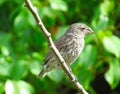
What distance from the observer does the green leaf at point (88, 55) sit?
4524mm

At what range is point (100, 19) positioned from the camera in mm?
4668

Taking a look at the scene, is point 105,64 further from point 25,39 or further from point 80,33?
point 80,33

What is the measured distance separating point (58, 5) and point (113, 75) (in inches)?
32.6

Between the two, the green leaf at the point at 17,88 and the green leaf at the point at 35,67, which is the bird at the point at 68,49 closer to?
the green leaf at the point at 17,88

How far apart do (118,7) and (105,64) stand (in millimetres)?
595

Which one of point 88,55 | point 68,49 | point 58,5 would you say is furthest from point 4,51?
point 68,49

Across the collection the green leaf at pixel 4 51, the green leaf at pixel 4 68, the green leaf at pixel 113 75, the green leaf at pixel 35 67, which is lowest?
the green leaf at pixel 113 75

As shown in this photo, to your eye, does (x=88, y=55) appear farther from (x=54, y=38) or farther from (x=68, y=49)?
(x=68, y=49)

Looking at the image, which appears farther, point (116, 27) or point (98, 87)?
point (98, 87)

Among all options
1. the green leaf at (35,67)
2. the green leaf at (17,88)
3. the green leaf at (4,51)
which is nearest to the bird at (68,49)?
the green leaf at (17,88)

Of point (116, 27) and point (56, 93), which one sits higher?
point (116, 27)

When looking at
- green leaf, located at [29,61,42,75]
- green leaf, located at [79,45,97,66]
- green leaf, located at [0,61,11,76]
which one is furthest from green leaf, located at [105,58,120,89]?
green leaf, located at [0,61,11,76]

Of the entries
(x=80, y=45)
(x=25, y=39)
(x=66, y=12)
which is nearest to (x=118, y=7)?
(x=66, y=12)

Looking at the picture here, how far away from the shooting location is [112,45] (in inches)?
173
